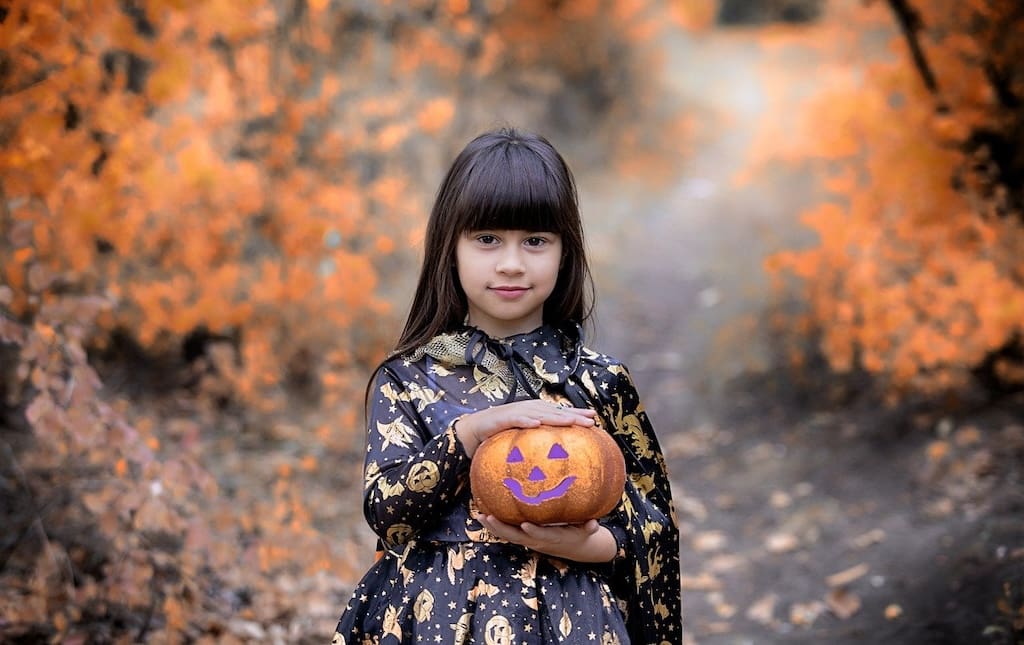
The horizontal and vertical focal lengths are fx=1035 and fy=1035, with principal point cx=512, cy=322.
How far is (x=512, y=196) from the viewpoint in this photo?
2217 millimetres

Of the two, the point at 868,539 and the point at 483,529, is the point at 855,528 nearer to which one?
the point at 868,539

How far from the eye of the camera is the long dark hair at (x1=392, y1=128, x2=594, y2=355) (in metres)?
2.22

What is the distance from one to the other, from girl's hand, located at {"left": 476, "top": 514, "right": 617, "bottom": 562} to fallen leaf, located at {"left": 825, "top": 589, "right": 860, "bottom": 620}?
9.78 feet

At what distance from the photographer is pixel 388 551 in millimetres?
2328

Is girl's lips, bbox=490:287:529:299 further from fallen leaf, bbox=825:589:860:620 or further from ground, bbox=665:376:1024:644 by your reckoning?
fallen leaf, bbox=825:589:860:620

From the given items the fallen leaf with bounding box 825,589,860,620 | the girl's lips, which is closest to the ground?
the fallen leaf with bounding box 825,589,860,620

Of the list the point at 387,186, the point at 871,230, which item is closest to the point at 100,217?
the point at 387,186

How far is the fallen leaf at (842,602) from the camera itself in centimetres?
470

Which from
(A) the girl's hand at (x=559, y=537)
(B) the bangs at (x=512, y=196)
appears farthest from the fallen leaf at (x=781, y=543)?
(B) the bangs at (x=512, y=196)

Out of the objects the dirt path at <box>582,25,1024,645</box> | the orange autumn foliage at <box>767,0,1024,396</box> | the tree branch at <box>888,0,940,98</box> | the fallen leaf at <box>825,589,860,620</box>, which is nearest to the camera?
the dirt path at <box>582,25,1024,645</box>

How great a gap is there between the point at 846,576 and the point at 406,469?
359 centimetres

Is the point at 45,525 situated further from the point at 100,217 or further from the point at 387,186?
the point at 387,186

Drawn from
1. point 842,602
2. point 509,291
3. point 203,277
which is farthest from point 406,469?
point 203,277

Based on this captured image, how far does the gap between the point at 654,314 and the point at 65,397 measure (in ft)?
24.4
